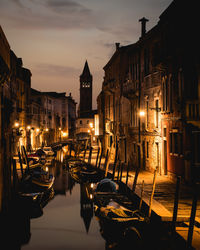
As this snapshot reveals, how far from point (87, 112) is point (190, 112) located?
257ft

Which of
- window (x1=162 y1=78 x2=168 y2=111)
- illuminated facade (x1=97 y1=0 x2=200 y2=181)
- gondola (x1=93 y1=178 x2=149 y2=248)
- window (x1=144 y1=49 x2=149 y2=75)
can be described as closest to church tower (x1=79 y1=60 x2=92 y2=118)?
illuminated facade (x1=97 y1=0 x2=200 y2=181)

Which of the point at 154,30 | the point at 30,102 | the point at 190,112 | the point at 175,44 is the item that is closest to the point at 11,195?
the point at 190,112

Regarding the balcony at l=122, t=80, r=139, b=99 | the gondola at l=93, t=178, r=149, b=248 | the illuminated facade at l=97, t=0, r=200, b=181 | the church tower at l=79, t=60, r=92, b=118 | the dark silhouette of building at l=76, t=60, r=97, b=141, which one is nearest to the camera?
the gondola at l=93, t=178, r=149, b=248

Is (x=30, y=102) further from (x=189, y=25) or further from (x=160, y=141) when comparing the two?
(x=189, y=25)

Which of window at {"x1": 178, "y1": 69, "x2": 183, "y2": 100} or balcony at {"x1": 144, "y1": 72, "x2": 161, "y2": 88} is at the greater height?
balcony at {"x1": 144, "y1": 72, "x2": 161, "y2": 88}

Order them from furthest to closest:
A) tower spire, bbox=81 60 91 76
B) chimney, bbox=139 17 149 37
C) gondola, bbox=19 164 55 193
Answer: tower spire, bbox=81 60 91 76
chimney, bbox=139 17 149 37
gondola, bbox=19 164 55 193

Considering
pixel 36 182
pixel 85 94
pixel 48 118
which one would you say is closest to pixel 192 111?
pixel 36 182

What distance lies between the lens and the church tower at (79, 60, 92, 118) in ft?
300

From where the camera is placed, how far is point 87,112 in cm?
9081

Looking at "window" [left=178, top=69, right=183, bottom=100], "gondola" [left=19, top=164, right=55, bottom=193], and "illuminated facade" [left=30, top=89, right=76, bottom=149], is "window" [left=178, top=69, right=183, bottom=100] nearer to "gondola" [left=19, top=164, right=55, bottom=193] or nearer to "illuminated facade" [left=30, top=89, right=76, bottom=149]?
"gondola" [left=19, top=164, right=55, bottom=193]

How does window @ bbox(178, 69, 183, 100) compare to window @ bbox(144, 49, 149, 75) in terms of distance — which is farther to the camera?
window @ bbox(144, 49, 149, 75)

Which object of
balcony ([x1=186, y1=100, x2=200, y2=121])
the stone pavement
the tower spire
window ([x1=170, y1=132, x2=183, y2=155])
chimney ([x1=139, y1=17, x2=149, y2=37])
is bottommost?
the stone pavement

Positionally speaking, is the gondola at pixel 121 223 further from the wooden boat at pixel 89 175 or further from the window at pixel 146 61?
the window at pixel 146 61

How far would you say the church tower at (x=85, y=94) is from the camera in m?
91.5
